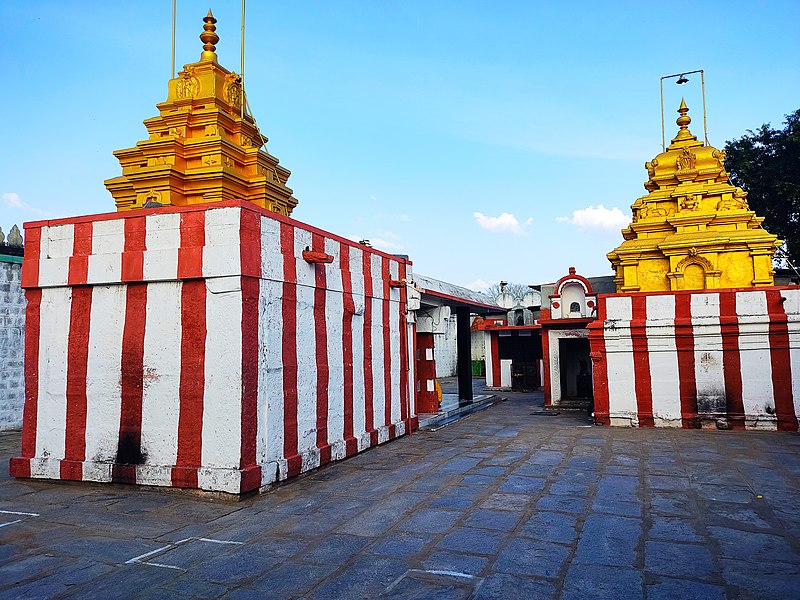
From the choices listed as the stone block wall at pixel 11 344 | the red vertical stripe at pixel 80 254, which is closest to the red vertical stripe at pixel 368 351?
the red vertical stripe at pixel 80 254

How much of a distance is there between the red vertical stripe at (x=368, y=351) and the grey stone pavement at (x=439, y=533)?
119 cm

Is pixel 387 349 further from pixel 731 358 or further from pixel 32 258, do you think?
pixel 731 358

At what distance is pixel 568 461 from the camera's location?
8.30 metres

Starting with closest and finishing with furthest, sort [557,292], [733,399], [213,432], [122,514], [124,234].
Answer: [122,514] < [213,432] < [124,234] < [733,399] < [557,292]

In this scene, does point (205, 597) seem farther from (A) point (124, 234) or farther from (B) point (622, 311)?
(B) point (622, 311)

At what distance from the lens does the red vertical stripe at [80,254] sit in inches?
293

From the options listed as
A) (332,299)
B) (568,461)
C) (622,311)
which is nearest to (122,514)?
(332,299)

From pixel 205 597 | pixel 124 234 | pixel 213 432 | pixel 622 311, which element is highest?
pixel 124 234

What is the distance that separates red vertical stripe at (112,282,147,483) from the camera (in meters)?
7.04

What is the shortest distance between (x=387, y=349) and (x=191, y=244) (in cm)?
463

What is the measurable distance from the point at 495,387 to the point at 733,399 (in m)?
11.6

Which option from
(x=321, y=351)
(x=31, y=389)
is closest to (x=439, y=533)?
(x=321, y=351)

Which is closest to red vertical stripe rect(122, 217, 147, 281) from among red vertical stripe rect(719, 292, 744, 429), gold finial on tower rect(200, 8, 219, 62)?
gold finial on tower rect(200, 8, 219, 62)

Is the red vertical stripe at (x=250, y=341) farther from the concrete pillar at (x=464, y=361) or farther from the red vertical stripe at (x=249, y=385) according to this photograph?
the concrete pillar at (x=464, y=361)
